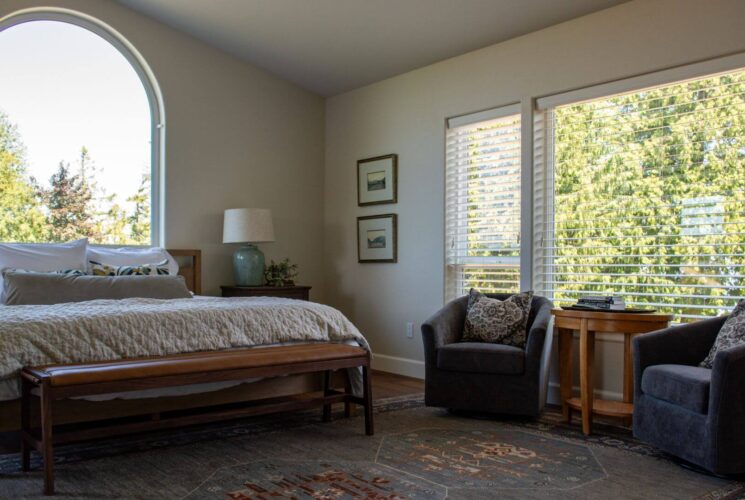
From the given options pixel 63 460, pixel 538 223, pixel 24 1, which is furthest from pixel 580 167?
pixel 24 1

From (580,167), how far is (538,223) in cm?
47

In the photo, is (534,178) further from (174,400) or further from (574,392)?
(174,400)

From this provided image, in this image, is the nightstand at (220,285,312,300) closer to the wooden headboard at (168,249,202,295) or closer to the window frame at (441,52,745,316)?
the wooden headboard at (168,249,202,295)

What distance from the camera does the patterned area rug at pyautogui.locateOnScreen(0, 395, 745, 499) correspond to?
267cm

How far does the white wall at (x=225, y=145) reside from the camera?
5250 millimetres

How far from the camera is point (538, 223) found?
4598 mm

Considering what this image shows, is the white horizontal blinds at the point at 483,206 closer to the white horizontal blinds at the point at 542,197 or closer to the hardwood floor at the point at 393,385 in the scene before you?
the white horizontal blinds at the point at 542,197

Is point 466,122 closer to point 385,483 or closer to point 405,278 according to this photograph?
point 405,278

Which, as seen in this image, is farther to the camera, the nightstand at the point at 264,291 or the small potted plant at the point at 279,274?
the small potted plant at the point at 279,274

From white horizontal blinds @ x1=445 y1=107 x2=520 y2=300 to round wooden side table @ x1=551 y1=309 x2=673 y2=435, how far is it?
1.01 meters

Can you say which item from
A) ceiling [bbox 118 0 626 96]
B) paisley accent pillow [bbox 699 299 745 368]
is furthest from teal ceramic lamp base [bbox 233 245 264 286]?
paisley accent pillow [bbox 699 299 745 368]

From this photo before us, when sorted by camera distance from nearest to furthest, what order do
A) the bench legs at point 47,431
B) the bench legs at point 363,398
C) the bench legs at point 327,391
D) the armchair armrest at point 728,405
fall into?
the bench legs at point 47,431 → the armchair armrest at point 728,405 → the bench legs at point 363,398 → the bench legs at point 327,391

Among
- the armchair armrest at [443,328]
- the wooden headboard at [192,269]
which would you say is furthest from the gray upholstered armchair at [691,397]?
the wooden headboard at [192,269]

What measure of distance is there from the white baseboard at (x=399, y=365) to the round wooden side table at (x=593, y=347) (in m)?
1.56
